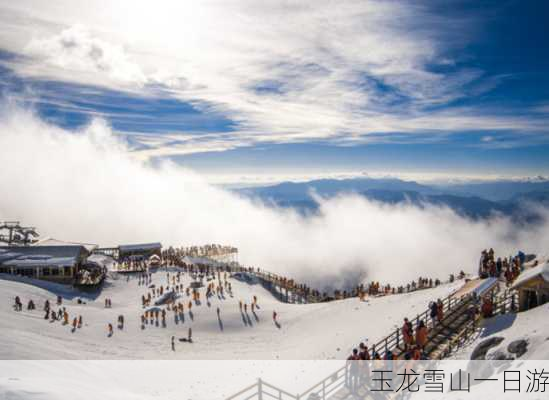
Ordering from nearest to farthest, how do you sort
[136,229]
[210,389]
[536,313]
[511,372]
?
[511,372]
[536,313]
[210,389]
[136,229]

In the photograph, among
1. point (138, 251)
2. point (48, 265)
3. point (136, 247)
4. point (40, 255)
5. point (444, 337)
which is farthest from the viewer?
point (136, 247)

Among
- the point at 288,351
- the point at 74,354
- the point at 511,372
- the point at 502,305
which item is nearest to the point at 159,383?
the point at 74,354

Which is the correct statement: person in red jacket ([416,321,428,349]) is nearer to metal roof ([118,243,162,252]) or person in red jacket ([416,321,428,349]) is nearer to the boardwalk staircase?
the boardwalk staircase

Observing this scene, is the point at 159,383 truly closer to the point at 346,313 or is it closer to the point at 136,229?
the point at 346,313

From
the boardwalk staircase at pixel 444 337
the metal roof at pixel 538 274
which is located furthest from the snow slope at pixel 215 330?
the metal roof at pixel 538 274

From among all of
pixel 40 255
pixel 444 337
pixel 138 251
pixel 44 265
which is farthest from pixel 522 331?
pixel 138 251

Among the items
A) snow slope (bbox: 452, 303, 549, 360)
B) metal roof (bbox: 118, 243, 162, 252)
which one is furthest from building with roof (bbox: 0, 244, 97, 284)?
snow slope (bbox: 452, 303, 549, 360)

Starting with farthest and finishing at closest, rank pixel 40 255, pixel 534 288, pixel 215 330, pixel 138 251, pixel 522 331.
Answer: pixel 138 251 → pixel 40 255 → pixel 215 330 → pixel 534 288 → pixel 522 331

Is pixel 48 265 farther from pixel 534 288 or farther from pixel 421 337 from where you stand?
pixel 534 288
